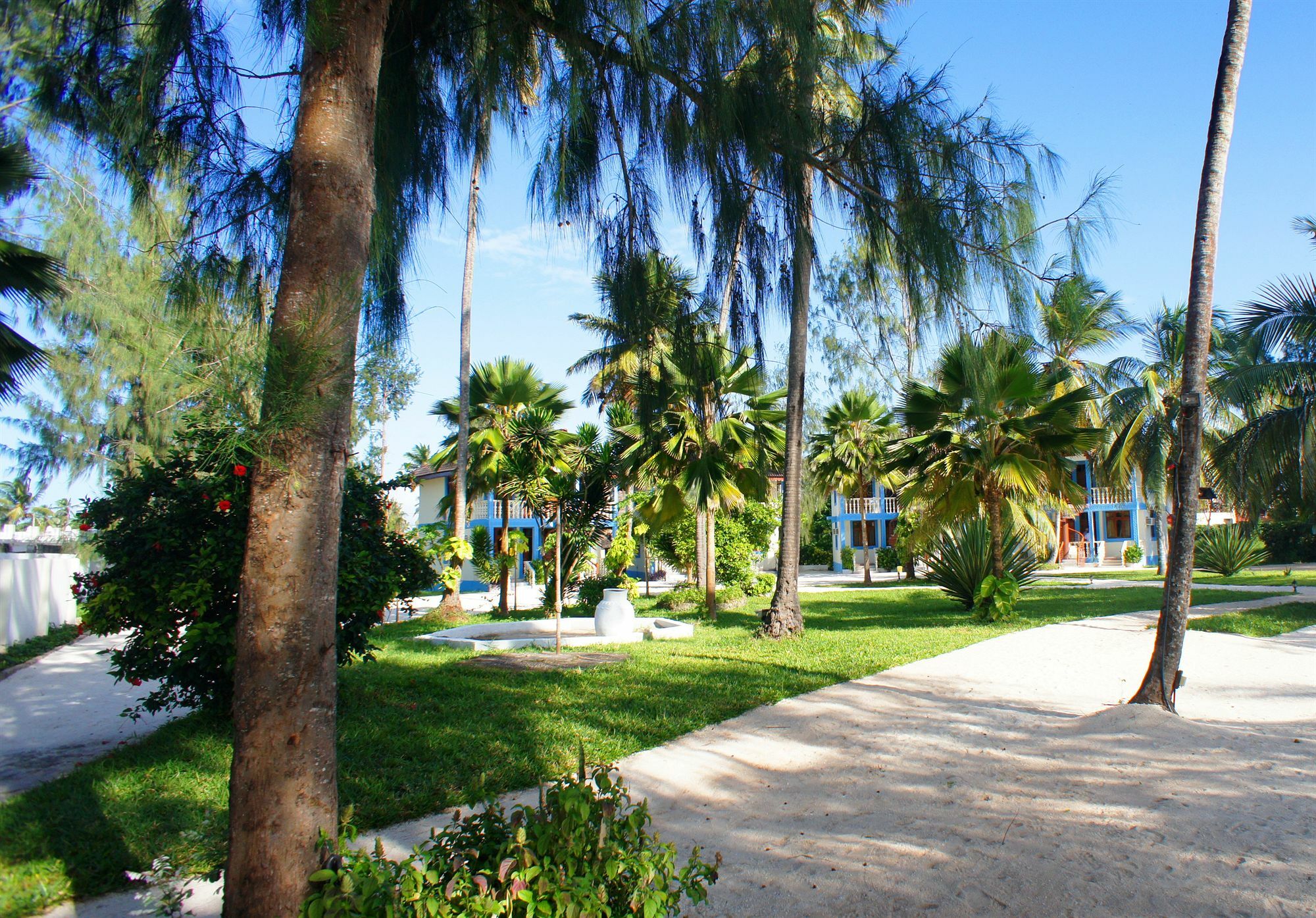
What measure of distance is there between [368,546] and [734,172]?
15.6 feet

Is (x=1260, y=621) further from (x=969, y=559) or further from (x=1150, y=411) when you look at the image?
(x=1150, y=411)

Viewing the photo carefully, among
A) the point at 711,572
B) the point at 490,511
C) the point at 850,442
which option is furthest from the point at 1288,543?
the point at 490,511

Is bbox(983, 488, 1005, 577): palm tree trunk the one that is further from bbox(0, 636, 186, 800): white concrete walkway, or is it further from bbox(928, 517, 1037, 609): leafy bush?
bbox(0, 636, 186, 800): white concrete walkway

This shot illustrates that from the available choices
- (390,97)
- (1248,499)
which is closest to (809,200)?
(390,97)

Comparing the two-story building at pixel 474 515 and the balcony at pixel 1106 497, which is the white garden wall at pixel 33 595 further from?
the balcony at pixel 1106 497

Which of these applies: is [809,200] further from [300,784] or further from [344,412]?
[300,784]

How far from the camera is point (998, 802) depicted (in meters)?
4.61

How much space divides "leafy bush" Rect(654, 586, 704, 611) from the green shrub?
514mm

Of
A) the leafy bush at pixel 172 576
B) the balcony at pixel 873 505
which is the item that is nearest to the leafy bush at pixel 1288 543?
the balcony at pixel 873 505

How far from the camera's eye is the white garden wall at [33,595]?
43.4ft

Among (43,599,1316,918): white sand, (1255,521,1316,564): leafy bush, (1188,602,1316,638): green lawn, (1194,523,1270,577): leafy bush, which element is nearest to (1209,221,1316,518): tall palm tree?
(1188,602,1316,638): green lawn

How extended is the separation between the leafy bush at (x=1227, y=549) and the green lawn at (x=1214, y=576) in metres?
0.38

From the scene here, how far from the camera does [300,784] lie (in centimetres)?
216

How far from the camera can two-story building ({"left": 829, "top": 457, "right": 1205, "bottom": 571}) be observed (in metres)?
37.0
